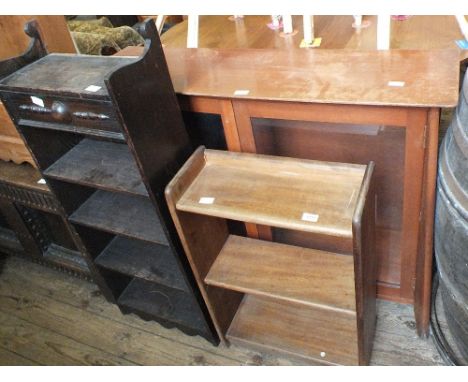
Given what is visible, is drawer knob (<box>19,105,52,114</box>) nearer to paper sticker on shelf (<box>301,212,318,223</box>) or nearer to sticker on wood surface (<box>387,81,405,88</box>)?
paper sticker on shelf (<box>301,212,318,223</box>)

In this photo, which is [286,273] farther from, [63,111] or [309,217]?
[63,111]

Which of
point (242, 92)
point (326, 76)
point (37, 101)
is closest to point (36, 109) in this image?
point (37, 101)

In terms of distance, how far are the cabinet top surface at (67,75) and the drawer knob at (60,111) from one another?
0.17 feet

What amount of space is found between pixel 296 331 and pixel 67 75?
45.5 inches

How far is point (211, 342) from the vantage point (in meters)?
1.71

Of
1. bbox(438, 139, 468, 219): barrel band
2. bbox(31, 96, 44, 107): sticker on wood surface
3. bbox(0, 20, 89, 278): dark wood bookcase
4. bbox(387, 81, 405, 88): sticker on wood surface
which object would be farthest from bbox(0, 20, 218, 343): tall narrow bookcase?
bbox(438, 139, 468, 219): barrel band

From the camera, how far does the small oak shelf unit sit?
114cm

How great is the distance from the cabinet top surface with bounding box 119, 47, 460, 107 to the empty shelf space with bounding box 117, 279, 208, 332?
820 mm

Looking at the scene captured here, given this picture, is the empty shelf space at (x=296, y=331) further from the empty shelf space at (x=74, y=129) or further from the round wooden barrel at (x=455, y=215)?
the empty shelf space at (x=74, y=129)

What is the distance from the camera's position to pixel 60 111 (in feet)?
3.94

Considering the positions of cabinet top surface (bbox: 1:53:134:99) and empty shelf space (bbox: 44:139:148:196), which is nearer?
cabinet top surface (bbox: 1:53:134:99)

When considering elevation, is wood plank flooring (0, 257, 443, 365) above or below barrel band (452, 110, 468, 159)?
below
